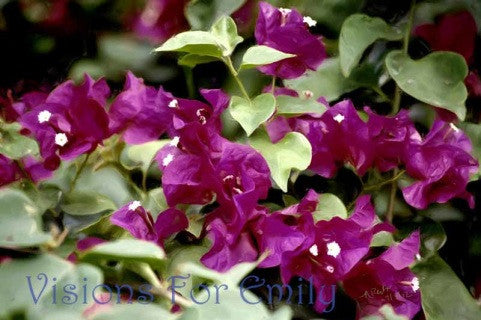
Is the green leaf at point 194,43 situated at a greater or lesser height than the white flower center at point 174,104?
greater

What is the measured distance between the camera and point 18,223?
0.62m

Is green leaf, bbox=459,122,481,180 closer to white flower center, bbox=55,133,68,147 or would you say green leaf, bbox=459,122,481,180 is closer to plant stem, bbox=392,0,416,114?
plant stem, bbox=392,0,416,114

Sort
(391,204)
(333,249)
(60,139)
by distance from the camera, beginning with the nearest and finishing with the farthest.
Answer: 1. (333,249)
2. (60,139)
3. (391,204)

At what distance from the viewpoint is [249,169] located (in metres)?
0.90

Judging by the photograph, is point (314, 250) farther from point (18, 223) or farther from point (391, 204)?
point (18, 223)

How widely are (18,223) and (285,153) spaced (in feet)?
1.36

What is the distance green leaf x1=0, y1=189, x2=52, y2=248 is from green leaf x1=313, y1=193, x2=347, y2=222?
16.0 inches

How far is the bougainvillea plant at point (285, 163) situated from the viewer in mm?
889

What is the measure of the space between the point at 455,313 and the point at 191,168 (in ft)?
1.34

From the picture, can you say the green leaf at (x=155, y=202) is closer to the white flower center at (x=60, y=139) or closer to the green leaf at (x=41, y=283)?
the white flower center at (x=60, y=139)

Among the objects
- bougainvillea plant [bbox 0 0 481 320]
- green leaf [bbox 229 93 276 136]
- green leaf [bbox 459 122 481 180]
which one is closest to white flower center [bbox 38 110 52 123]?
bougainvillea plant [bbox 0 0 481 320]

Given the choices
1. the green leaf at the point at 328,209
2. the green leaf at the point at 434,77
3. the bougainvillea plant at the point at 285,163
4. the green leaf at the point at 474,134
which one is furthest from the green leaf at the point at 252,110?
the green leaf at the point at 474,134

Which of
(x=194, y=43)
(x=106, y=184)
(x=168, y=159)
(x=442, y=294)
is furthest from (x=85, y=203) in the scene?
(x=442, y=294)

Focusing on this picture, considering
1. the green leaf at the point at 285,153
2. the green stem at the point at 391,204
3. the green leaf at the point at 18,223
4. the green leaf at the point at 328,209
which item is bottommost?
the green stem at the point at 391,204
